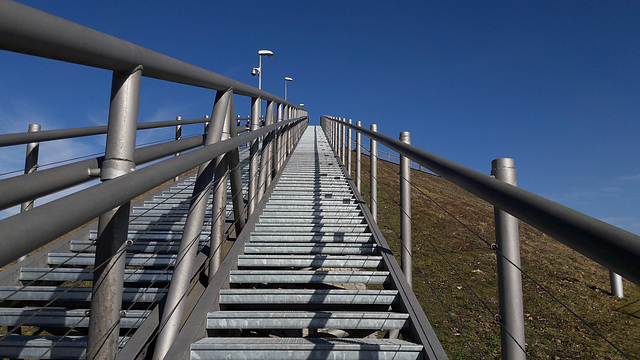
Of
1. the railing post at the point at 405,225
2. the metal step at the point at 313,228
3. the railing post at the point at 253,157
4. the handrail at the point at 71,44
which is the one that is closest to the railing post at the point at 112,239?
the handrail at the point at 71,44

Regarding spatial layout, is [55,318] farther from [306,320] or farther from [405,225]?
[405,225]

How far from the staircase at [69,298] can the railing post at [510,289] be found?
4.84 feet

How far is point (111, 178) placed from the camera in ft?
4.86

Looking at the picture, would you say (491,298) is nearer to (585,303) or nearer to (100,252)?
(585,303)

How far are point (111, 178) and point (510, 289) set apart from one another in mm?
1590

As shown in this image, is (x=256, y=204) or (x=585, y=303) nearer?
(x=256, y=204)

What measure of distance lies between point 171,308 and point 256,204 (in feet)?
9.05

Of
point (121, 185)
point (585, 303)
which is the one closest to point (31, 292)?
point (121, 185)

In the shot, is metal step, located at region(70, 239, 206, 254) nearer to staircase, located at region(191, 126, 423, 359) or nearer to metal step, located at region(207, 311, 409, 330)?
staircase, located at region(191, 126, 423, 359)

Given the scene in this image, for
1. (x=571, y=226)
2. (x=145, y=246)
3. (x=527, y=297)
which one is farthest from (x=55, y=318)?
(x=527, y=297)

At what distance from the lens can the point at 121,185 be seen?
44.6 inches

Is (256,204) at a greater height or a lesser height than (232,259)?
greater

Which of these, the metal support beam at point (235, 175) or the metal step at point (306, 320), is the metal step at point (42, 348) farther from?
the metal support beam at point (235, 175)

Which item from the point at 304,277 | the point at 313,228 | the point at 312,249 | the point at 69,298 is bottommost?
the point at 69,298
